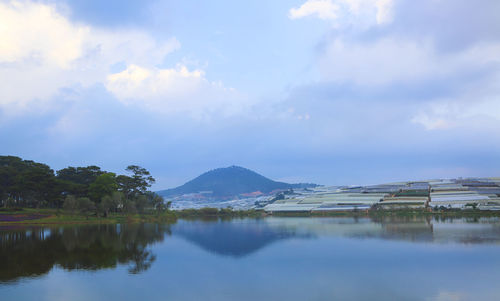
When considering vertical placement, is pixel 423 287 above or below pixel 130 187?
below

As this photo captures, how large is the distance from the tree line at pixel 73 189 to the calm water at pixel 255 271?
36397 millimetres

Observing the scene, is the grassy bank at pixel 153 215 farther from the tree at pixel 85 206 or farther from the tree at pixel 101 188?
the tree at pixel 101 188

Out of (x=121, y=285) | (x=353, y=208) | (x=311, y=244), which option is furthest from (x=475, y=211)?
(x=121, y=285)

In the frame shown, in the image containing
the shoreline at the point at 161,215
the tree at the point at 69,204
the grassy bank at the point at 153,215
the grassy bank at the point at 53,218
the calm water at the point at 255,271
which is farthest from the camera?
the tree at the point at 69,204

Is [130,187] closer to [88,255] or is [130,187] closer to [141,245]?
[141,245]

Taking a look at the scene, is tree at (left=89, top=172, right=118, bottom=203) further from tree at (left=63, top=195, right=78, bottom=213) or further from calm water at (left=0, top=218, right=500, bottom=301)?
calm water at (left=0, top=218, right=500, bottom=301)

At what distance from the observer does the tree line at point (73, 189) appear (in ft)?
231

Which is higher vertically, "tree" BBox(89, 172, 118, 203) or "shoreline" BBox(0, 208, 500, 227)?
"tree" BBox(89, 172, 118, 203)

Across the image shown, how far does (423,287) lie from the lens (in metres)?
19.0

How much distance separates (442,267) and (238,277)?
41.8ft

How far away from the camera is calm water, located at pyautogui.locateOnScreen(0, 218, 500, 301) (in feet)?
60.0

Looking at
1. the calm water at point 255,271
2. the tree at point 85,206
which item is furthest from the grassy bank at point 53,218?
the calm water at point 255,271

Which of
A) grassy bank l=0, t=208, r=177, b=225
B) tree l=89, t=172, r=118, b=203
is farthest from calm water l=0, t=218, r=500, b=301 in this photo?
tree l=89, t=172, r=118, b=203

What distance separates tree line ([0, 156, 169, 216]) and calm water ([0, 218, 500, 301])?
36.4 m
